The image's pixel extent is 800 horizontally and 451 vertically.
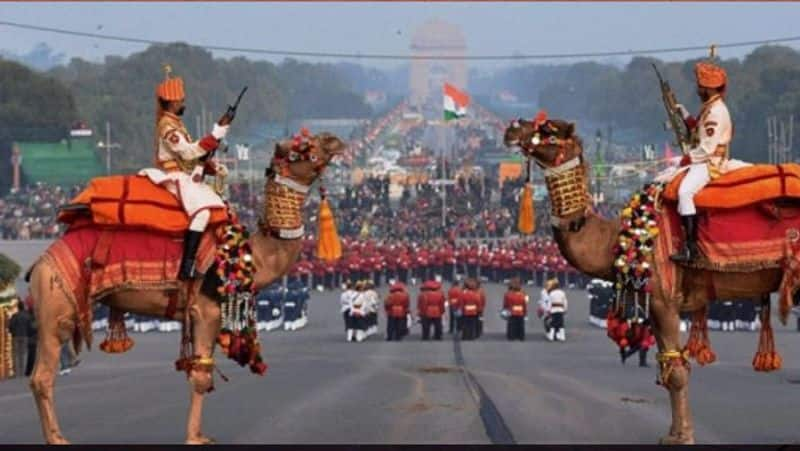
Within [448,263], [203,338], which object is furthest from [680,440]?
[448,263]

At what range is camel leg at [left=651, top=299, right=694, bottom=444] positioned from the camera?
16750 mm

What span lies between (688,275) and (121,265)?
463 centimetres

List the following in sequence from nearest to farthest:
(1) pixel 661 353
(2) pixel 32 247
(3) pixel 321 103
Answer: (1) pixel 661 353 < (2) pixel 32 247 < (3) pixel 321 103

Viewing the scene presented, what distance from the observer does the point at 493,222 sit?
8325cm

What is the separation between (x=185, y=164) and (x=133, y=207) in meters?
0.70

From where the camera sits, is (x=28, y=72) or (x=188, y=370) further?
(x=28, y=72)

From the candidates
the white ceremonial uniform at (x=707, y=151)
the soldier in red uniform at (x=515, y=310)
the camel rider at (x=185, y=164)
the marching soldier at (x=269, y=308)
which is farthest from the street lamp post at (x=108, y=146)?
the white ceremonial uniform at (x=707, y=151)

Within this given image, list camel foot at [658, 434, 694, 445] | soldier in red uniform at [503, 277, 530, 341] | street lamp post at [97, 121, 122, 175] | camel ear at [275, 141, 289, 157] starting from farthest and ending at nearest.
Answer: street lamp post at [97, 121, 122, 175]
soldier in red uniform at [503, 277, 530, 341]
camel ear at [275, 141, 289, 157]
camel foot at [658, 434, 694, 445]

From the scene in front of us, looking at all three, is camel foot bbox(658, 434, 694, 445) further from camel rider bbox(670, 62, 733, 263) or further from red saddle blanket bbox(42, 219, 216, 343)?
red saddle blanket bbox(42, 219, 216, 343)

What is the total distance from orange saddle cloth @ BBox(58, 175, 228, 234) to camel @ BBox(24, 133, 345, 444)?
0.52 m

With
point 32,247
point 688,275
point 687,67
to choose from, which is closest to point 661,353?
point 688,275

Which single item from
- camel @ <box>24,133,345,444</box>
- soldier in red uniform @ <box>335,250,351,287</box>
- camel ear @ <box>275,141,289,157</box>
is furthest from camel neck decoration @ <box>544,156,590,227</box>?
soldier in red uniform @ <box>335,250,351,287</box>

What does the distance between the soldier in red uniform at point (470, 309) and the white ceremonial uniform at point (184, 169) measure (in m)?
23.6

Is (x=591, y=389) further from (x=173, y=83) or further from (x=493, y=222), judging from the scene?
(x=493, y=222)
